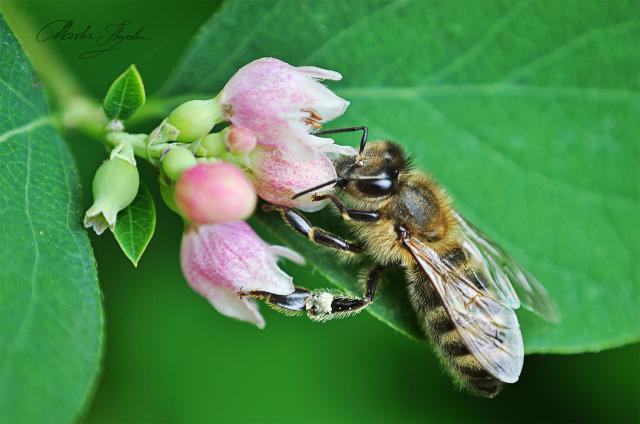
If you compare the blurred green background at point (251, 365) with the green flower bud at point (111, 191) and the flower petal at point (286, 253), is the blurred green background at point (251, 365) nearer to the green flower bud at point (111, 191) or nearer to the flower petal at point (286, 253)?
the flower petal at point (286, 253)

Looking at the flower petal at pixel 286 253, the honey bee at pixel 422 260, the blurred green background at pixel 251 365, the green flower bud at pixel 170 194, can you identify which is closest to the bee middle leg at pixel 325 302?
the honey bee at pixel 422 260

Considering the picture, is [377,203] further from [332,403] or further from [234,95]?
[332,403]

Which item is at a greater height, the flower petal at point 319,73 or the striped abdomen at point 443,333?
the flower petal at point 319,73

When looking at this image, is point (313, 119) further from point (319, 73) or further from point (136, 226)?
point (136, 226)

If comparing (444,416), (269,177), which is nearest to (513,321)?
(269,177)

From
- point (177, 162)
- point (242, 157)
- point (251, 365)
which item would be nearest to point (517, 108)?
point (242, 157)

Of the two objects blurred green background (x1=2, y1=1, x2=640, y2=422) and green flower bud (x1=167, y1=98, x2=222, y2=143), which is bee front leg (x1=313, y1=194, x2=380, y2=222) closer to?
green flower bud (x1=167, y1=98, x2=222, y2=143)

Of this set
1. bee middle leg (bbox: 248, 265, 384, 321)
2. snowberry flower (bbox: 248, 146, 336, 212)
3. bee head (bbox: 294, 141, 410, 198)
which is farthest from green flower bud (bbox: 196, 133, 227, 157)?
bee middle leg (bbox: 248, 265, 384, 321)
